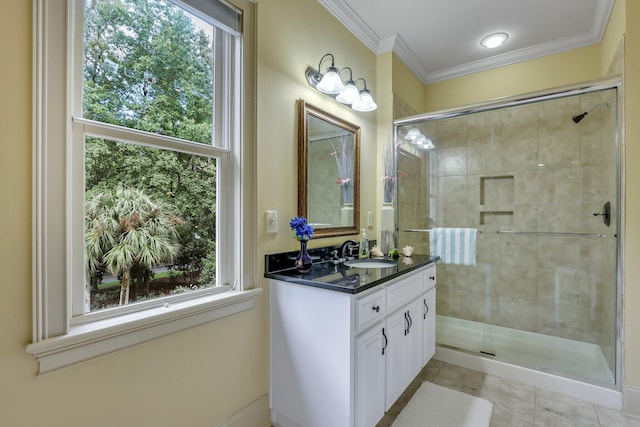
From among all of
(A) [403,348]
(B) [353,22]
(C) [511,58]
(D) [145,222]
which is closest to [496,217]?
(C) [511,58]

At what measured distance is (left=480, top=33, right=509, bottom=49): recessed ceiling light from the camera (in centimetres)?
255

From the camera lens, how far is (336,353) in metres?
1.38

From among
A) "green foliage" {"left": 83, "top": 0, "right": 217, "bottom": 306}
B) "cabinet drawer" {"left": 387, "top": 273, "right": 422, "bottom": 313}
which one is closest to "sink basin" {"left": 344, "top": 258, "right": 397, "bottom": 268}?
"cabinet drawer" {"left": 387, "top": 273, "right": 422, "bottom": 313}

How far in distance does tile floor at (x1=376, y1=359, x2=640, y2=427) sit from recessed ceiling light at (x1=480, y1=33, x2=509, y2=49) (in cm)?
273

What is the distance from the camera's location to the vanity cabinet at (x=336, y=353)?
1.37 meters

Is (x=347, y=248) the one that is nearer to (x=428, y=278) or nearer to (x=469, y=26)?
(x=428, y=278)

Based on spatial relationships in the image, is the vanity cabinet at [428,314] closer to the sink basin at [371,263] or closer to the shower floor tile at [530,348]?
the sink basin at [371,263]

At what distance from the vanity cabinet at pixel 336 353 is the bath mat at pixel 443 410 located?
18 cm

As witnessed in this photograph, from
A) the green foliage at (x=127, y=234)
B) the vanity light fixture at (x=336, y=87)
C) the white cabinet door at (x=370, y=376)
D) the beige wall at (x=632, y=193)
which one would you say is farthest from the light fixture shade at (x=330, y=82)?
the beige wall at (x=632, y=193)

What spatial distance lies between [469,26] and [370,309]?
93.9 inches

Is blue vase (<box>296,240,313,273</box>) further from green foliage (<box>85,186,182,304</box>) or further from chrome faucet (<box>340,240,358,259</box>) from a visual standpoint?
green foliage (<box>85,186,182,304</box>)

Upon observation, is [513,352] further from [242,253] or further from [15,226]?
[15,226]

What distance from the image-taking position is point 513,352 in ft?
7.90

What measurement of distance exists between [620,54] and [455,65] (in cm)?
136
